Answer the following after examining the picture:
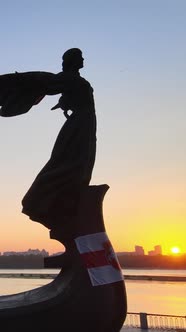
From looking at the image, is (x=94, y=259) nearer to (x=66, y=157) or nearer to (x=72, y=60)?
(x=66, y=157)

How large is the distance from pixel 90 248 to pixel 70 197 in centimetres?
54

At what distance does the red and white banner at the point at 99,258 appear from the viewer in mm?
4152

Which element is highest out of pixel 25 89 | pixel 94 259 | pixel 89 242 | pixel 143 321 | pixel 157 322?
pixel 25 89

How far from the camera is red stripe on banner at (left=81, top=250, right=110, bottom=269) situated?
421 cm

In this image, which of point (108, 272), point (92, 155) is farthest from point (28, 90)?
point (108, 272)

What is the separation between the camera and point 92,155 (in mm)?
4625

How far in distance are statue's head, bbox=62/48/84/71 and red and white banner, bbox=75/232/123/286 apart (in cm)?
186

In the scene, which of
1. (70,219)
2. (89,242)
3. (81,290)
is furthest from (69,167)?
(81,290)

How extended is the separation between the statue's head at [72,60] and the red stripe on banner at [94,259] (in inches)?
79.4

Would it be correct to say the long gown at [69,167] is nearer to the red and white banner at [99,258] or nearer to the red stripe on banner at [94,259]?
the red and white banner at [99,258]

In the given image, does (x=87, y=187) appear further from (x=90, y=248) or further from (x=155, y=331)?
(x=155, y=331)

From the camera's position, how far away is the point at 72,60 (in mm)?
4863

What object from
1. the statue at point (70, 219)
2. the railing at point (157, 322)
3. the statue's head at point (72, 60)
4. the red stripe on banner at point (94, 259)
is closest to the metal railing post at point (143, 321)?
the railing at point (157, 322)

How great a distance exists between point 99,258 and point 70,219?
476mm
